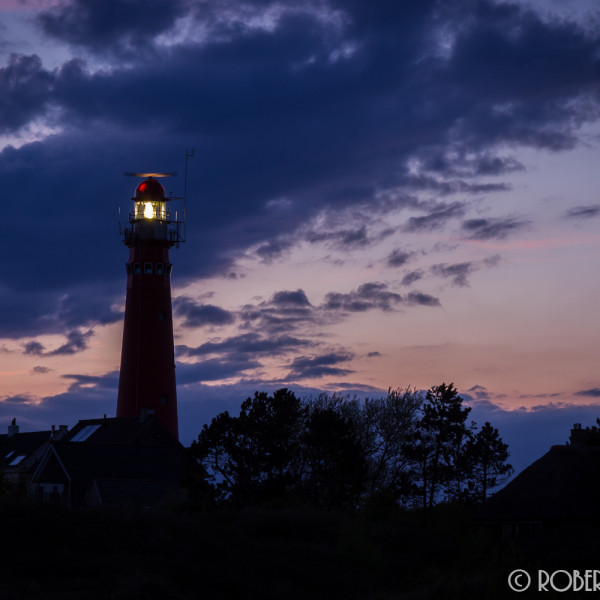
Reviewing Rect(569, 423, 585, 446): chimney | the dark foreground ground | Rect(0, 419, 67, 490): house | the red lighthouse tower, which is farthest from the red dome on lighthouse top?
Rect(569, 423, 585, 446): chimney

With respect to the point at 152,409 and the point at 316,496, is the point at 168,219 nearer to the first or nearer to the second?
the point at 152,409

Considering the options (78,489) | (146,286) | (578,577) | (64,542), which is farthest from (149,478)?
(578,577)

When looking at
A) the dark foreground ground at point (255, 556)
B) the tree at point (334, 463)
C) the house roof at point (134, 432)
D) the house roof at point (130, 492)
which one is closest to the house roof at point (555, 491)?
the dark foreground ground at point (255, 556)

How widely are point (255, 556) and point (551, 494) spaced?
1455 centimetres

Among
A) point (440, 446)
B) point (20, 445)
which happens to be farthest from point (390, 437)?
point (20, 445)

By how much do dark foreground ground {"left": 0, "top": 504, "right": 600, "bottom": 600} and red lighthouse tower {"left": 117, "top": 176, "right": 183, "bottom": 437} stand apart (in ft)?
55.3

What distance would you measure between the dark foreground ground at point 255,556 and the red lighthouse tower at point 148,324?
1685 centimetres

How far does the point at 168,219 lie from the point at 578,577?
37.9m

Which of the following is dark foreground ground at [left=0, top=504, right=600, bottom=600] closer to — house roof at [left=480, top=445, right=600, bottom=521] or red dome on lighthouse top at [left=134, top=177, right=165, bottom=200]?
house roof at [left=480, top=445, right=600, bottom=521]

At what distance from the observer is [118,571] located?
36344mm

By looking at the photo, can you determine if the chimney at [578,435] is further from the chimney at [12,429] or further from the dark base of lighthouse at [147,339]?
the chimney at [12,429]

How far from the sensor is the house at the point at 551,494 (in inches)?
1778

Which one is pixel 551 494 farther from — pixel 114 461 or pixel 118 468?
pixel 114 461

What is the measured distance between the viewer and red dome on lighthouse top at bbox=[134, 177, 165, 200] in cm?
6594
